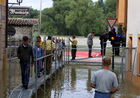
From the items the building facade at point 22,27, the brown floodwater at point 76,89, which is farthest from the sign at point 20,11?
the brown floodwater at point 76,89

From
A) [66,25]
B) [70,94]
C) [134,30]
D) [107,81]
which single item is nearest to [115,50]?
[134,30]

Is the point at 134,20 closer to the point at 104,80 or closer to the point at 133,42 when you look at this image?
the point at 133,42

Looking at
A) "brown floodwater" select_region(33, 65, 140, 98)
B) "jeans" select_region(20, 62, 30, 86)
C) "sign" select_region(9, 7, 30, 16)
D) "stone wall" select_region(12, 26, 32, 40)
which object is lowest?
"brown floodwater" select_region(33, 65, 140, 98)

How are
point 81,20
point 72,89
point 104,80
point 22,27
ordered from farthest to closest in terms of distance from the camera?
point 81,20, point 22,27, point 72,89, point 104,80

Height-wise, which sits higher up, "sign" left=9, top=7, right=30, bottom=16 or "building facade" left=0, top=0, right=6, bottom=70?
"sign" left=9, top=7, right=30, bottom=16

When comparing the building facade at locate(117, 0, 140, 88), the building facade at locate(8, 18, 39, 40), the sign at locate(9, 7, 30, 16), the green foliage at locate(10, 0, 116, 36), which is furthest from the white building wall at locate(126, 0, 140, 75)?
the green foliage at locate(10, 0, 116, 36)

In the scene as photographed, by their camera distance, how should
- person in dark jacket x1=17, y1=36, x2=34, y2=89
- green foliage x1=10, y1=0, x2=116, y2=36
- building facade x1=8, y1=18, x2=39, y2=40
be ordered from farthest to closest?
green foliage x1=10, y1=0, x2=116, y2=36
building facade x1=8, y1=18, x2=39, y2=40
person in dark jacket x1=17, y1=36, x2=34, y2=89

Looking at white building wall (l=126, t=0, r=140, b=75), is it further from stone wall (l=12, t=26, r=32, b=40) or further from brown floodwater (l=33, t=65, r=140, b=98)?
stone wall (l=12, t=26, r=32, b=40)

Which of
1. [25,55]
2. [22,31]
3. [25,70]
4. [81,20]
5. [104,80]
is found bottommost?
[25,70]

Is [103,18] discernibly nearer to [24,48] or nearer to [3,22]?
[3,22]

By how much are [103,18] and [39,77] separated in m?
74.7

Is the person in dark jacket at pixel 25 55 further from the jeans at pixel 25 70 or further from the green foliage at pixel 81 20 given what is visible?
the green foliage at pixel 81 20

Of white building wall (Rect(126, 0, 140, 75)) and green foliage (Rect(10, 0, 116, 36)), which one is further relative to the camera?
green foliage (Rect(10, 0, 116, 36))

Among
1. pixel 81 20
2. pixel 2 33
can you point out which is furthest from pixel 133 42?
pixel 81 20
